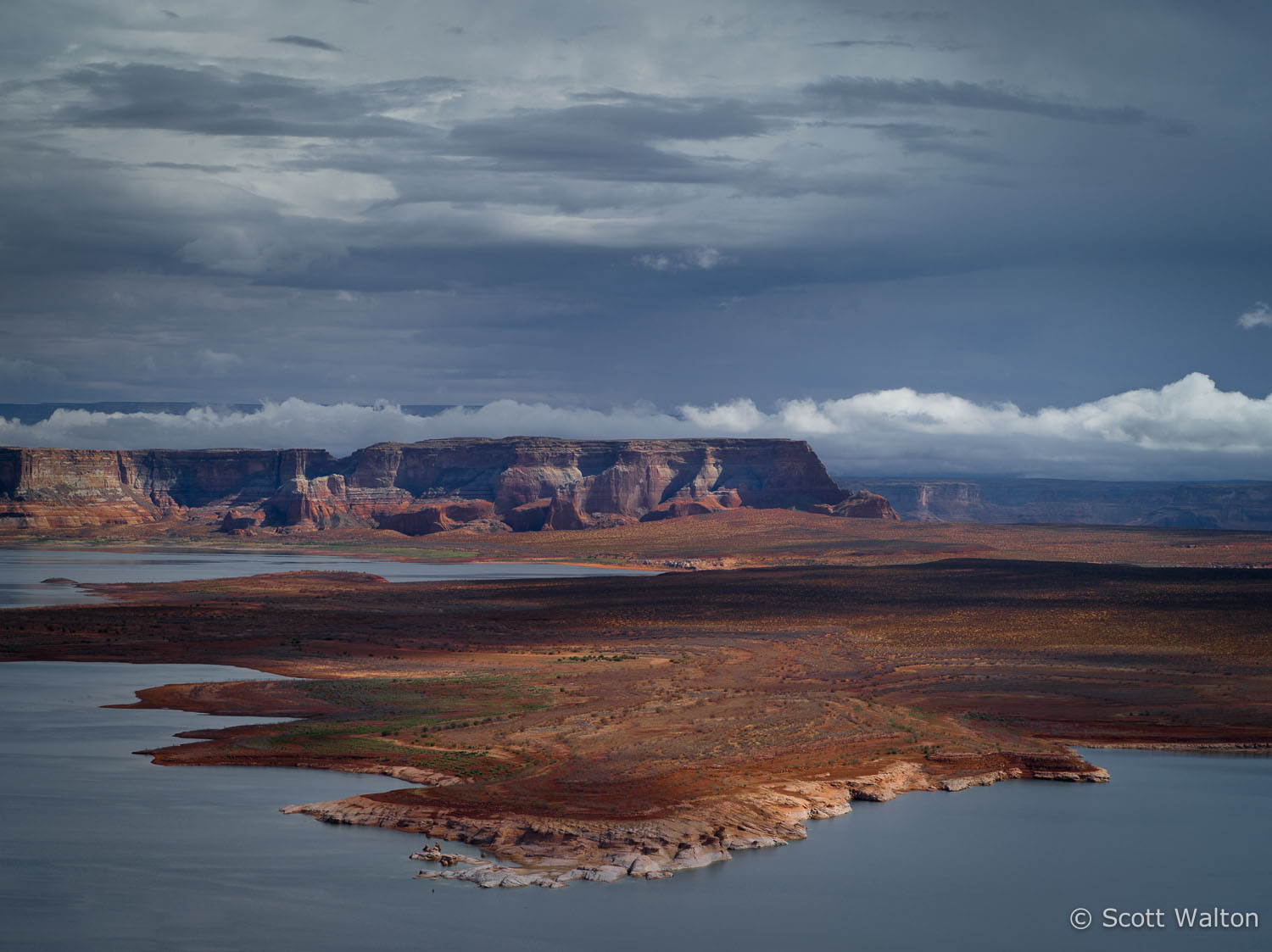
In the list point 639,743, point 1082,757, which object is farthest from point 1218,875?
point 639,743

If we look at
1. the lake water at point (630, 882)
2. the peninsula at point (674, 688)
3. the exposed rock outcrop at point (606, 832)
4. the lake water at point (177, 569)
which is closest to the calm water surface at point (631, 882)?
the lake water at point (630, 882)

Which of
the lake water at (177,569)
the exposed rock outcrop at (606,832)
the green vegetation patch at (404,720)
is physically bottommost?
the lake water at (177,569)

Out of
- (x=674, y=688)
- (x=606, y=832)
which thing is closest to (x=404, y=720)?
(x=674, y=688)

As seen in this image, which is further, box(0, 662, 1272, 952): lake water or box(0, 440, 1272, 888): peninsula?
box(0, 440, 1272, 888): peninsula

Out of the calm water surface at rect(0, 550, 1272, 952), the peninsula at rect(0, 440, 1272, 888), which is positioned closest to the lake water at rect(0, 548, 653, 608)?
the peninsula at rect(0, 440, 1272, 888)

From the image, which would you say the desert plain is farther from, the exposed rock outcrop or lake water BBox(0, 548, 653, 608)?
lake water BBox(0, 548, 653, 608)

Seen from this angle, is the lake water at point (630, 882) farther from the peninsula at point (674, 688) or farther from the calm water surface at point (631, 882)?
the peninsula at point (674, 688)

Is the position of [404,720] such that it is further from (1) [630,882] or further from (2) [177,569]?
(2) [177,569]

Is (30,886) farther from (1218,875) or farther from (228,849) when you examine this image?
(1218,875)
